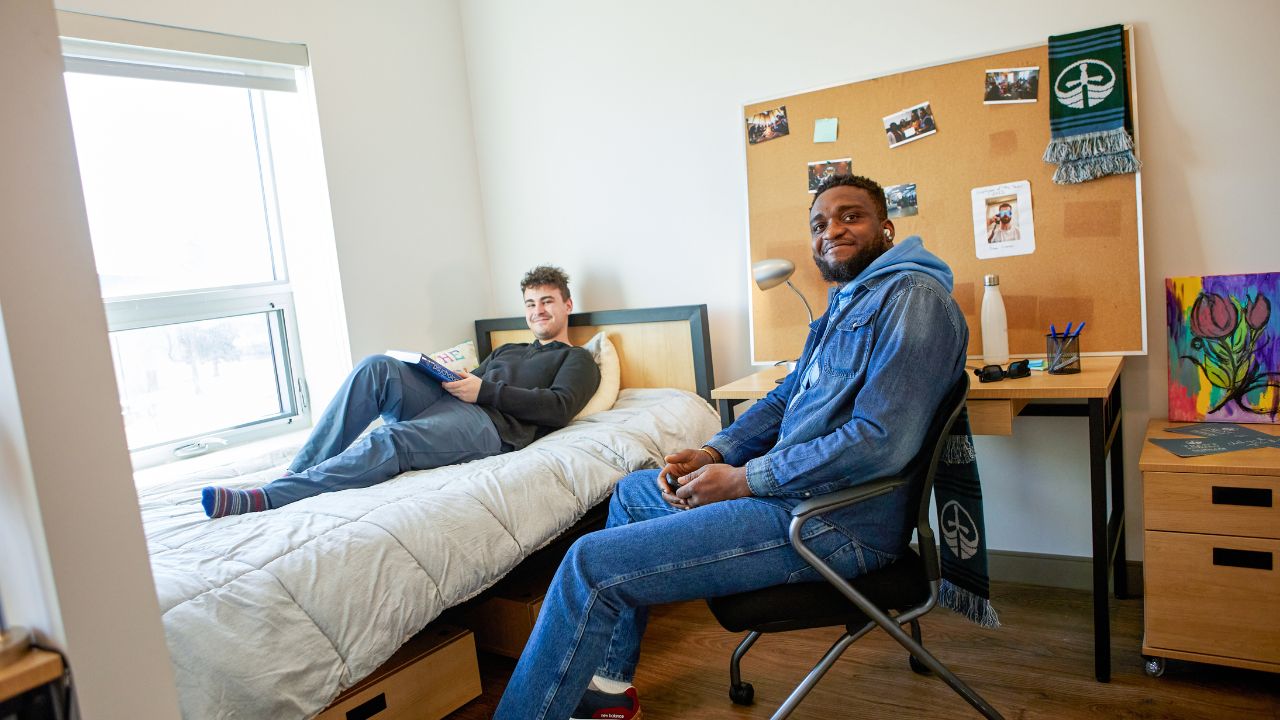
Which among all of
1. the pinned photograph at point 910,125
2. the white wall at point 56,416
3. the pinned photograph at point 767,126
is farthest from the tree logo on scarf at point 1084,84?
the white wall at point 56,416

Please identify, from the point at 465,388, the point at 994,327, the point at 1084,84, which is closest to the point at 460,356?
the point at 465,388

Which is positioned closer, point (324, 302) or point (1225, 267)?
point (1225, 267)

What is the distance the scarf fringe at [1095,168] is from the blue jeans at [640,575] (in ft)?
4.55

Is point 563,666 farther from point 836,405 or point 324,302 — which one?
point 324,302

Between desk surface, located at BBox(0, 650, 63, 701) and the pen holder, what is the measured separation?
213 cm

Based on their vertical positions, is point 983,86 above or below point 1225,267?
above

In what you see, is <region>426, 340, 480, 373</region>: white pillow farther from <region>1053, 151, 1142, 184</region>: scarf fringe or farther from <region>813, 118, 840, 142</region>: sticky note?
<region>1053, 151, 1142, 184</region>: scarf fringe

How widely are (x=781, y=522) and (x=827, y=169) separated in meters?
1.52

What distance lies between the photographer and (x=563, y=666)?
4.96 feet

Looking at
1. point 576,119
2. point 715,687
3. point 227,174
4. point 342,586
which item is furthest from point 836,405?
point 227,174

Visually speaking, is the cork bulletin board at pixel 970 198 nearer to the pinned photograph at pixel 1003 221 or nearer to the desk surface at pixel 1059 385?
the pinned photograph at pixel 1003 221

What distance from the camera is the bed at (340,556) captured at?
4.89 feet

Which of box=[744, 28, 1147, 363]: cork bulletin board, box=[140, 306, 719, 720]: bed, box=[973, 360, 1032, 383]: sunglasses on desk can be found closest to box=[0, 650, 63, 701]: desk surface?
box=[140, 306, 719, 720]: bed

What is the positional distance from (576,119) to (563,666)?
2438 mm
